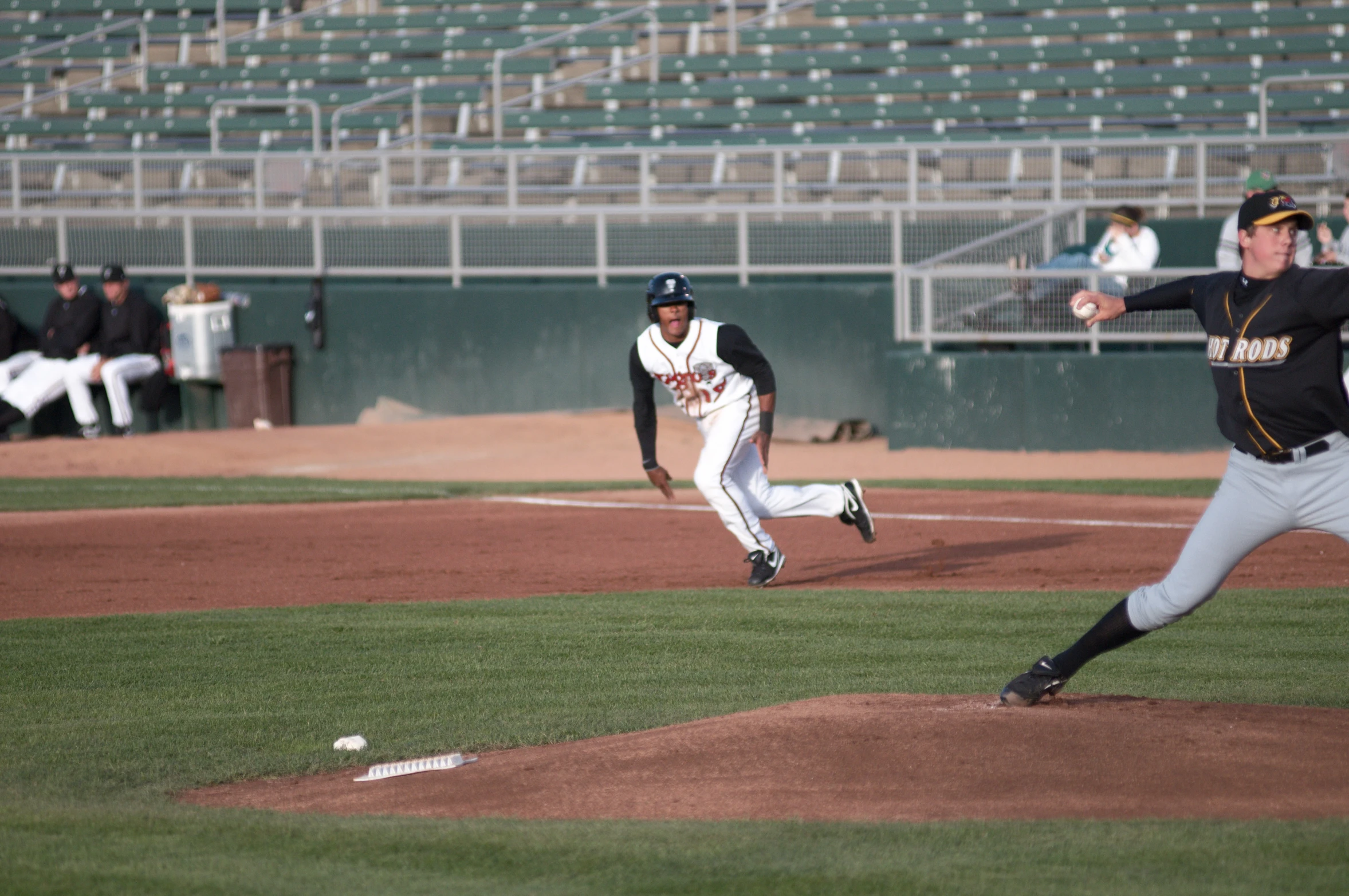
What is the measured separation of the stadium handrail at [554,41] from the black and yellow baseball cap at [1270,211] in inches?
698

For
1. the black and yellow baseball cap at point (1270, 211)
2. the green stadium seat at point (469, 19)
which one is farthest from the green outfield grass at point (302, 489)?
the green stadium seat at point (469, 19)

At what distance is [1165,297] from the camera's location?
5.66 metres

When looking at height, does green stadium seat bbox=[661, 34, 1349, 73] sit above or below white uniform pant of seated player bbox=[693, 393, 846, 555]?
A: above

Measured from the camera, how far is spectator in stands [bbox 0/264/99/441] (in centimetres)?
1842

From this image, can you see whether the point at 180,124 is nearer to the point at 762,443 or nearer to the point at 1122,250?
the point at 1122,250

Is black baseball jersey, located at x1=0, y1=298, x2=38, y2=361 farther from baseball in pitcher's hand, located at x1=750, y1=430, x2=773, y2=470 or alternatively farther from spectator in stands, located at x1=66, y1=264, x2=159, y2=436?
baseball in pitcher's hand, located at x1=750, y1=430, x2=773, y2=470

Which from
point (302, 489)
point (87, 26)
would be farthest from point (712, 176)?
point (87, 26)

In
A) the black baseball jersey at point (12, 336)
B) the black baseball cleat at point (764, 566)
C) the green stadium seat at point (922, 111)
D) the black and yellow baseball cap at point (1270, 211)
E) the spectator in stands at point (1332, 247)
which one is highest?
the green stadium seat at point (922, 111)

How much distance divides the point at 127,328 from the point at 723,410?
11776mm

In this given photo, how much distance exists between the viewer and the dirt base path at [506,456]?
14.8 metres

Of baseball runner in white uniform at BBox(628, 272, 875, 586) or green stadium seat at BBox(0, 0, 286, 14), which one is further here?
green stadium seat at BBox(0, 0, 286, 14)

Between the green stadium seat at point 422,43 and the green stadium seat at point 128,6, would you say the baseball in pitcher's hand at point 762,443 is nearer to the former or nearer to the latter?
the green stadium seat at point 422,43

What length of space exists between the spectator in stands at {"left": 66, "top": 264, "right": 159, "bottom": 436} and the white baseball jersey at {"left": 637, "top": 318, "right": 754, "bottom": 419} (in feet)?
36.8

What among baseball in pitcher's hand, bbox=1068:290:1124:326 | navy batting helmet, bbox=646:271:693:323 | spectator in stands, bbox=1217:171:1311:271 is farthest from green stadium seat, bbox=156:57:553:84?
baseball in pitcher's hand, bbox=1068:290:1124:326
